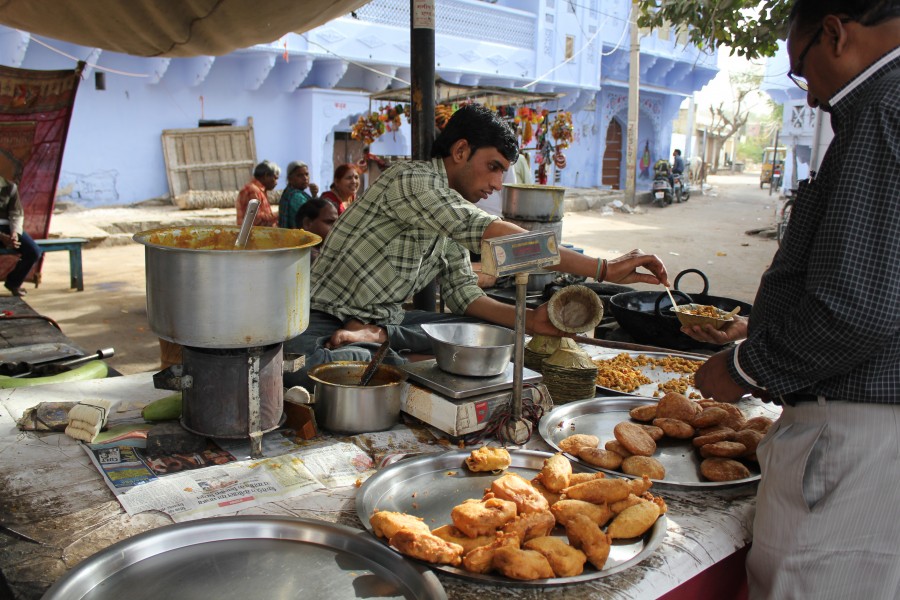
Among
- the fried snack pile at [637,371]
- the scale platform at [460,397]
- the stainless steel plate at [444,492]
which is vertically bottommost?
A: the stainless steel plate at [444,492]

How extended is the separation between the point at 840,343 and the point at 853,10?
649 mm

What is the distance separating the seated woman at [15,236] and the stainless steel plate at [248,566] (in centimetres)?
639

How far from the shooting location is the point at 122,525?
1.58 m

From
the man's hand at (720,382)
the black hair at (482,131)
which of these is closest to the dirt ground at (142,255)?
the black hair at (482,131)

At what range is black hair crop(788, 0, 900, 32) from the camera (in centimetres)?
135

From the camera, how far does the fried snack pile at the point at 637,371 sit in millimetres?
2553

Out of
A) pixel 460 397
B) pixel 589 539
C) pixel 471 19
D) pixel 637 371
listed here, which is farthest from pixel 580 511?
pixel 471 19

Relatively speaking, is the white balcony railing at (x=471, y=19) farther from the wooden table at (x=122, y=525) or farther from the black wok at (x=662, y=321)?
the wooden table at (x=122, y=525)

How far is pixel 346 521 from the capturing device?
1632 millimetres

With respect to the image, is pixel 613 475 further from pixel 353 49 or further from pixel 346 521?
pixel 353 49

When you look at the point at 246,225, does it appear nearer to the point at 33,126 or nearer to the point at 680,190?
the point at 33,126

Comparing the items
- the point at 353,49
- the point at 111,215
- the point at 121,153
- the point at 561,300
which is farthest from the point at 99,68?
the point at 561,300

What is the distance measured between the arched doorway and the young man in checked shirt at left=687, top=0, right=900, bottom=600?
20691mm

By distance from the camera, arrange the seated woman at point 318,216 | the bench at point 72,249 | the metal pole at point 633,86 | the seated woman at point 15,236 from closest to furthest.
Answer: the seated woman at point 318,216
the seated woman at point 15,236
the bench at point 72,249
the metal pole at point 633,86
